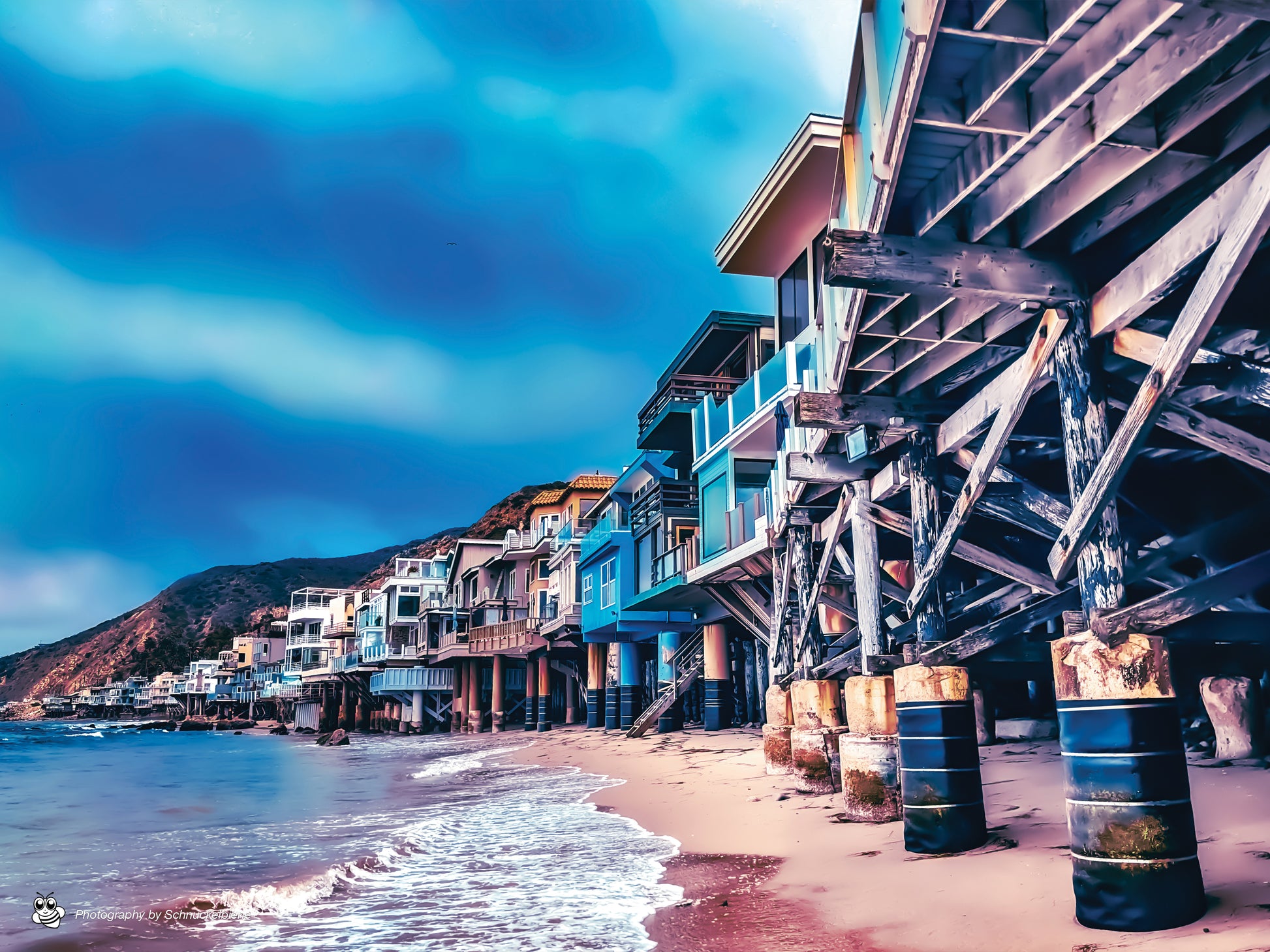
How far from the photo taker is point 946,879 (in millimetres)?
6527

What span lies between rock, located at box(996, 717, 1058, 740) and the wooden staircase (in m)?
15.2

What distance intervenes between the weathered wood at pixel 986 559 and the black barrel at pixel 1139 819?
66.7 inches

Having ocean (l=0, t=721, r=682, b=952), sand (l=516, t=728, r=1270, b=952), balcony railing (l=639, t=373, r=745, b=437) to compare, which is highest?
balcony railing (l=639, t=373, r=745, b=437)

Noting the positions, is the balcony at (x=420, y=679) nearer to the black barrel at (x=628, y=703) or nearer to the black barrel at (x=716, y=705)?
the black barrel at (x=628, y=703)

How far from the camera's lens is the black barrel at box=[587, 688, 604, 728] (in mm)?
37625

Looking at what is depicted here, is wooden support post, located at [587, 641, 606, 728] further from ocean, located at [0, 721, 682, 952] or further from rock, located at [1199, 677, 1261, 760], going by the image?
rock, located at [1199, 677, 1261, 760]

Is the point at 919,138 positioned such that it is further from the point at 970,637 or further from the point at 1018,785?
the point at 1018,785

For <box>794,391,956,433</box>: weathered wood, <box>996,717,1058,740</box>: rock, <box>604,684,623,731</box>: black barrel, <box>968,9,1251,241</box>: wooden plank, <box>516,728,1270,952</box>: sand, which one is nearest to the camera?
<box>968,9,1251,241</box>: wooden plank

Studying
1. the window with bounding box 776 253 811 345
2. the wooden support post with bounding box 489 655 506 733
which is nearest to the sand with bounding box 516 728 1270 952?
the window with bounding box 776 253 811 345

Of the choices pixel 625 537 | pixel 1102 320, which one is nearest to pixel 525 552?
pixel 625 537

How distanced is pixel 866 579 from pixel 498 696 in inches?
1587

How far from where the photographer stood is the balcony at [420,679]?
180 feet

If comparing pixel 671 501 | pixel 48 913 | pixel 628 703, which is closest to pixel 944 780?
pixel 48 913

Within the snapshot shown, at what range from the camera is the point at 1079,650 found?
5.01 m
